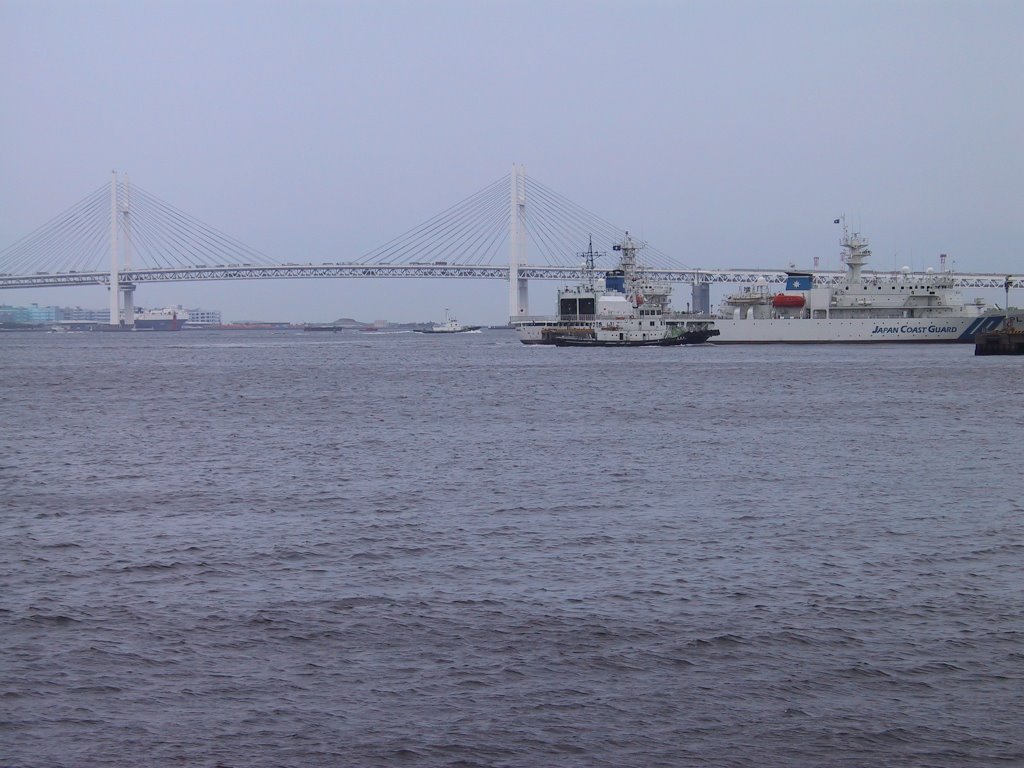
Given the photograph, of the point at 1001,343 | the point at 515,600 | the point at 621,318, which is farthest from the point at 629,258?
the point at 515,600

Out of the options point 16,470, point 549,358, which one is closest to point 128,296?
point 549,358

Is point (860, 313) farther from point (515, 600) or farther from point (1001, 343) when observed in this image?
point (515, 600)

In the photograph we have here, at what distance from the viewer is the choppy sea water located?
6.42 meters

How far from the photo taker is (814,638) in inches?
314

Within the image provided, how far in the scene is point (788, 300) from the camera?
211ft

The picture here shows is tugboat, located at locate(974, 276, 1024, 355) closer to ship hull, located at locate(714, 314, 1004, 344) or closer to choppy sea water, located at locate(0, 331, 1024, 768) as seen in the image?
ship hull, located at locate(714, 314, 1004, 344)

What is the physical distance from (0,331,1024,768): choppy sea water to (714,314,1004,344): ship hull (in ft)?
146

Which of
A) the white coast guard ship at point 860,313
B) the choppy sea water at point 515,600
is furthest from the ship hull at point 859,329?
the choppy sea water at point 515,600

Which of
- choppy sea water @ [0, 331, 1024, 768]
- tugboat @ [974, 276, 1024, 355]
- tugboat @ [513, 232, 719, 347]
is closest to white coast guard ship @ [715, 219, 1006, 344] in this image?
tugboat @ [513, 232, 719, 347]

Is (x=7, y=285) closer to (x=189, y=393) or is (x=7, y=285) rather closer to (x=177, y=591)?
(x=189, y=393)

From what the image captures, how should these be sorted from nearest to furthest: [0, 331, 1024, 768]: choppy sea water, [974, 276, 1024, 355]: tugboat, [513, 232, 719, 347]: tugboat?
1. [0, 331, 1024, 768]: choppy sea water
2. [974, 276, 1024, 355]: tugboat
3. [513, 232, 719, 347]: tugboat

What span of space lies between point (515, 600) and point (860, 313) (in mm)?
58536

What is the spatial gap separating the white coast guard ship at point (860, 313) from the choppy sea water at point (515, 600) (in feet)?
→ 144

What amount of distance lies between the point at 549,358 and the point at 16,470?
38.9m
